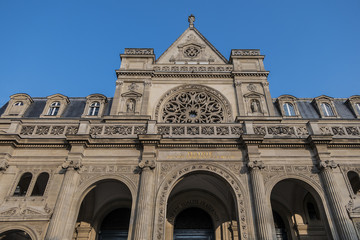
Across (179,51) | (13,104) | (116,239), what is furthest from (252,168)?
(13,104)

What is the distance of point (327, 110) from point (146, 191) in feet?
54.6

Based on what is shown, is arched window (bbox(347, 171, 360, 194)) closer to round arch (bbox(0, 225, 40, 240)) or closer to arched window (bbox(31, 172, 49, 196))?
round arch (bbox(0, 225, 40, 240))

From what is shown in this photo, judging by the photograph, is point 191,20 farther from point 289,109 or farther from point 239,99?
point 289,109

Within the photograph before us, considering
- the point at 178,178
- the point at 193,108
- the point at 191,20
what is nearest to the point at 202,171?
the point at 178,178

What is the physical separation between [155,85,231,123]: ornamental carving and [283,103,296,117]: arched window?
4802 mm

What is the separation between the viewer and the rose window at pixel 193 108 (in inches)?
793

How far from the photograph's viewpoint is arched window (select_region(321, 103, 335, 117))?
68.3ft

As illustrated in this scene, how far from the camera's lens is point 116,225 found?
16.5 m

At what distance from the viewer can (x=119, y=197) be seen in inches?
642

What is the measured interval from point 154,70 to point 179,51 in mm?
3942

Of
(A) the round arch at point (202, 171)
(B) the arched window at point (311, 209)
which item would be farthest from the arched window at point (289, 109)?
(A) the round arch at point (202, 171)

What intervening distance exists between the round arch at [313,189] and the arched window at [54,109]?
16.6 metres

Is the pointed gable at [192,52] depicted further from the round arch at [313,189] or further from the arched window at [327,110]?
the round arch at [313,189]

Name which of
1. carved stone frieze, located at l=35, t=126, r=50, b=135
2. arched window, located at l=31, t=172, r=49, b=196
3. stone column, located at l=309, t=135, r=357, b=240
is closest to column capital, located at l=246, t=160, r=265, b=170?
stone column, located at l=309, t=135, r=357, b=240
